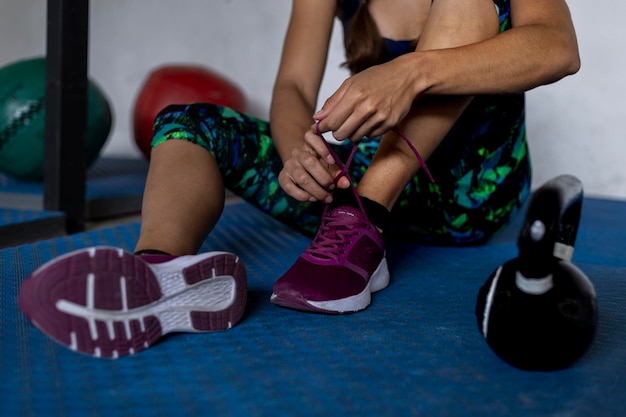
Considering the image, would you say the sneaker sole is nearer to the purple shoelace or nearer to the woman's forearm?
the purple shoelace

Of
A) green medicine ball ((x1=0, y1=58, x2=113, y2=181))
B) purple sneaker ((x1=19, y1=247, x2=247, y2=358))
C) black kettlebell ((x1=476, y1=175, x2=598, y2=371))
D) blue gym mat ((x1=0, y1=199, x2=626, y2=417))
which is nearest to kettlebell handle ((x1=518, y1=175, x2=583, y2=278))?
black kettlebell ((x1=476, y1=175, x2=598, y2=371))

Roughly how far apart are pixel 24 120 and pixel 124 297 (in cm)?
152

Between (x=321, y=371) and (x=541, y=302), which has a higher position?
(x=541, y=302)

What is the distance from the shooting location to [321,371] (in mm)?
806

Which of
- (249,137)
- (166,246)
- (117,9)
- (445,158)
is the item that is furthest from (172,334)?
(117,9)

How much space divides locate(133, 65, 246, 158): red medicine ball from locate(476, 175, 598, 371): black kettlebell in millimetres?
1957

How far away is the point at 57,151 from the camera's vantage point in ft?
5.68

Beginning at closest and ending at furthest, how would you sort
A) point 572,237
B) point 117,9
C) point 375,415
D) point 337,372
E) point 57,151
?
1. point 375,415
2. point 337,372
3. point 572,237
4. point 57,151
5. point 117,9

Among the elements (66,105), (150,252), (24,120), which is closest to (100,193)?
(24,120)

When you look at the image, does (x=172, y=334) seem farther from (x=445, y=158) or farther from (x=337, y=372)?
(x=445, y=158)

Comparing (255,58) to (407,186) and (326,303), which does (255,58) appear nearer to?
(407,186)

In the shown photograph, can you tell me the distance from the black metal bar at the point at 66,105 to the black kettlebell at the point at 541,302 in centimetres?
126

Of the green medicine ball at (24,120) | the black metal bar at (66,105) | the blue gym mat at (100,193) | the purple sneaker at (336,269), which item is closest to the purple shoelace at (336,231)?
the purple sneaker at (336,269)

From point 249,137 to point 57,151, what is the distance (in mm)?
660
